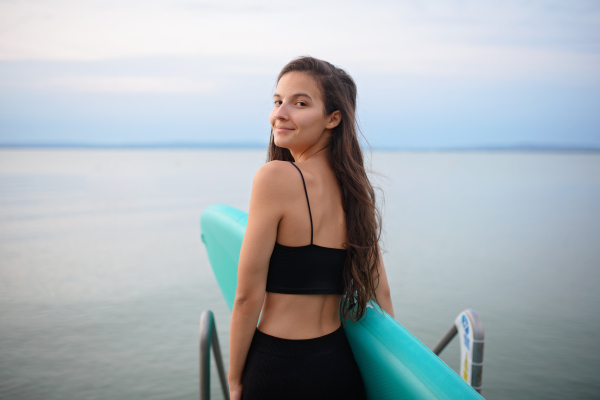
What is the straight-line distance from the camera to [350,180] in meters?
1.30

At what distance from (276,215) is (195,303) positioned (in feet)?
12.7

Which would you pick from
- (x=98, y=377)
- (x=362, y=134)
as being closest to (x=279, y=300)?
(x=362, y=134)

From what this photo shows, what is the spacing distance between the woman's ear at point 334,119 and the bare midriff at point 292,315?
1.66 feet

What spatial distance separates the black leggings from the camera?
1154mm

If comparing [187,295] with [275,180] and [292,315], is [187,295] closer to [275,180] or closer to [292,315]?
[292,315]

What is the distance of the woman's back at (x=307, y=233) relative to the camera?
1.14 metres

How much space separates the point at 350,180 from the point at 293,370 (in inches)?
21.5

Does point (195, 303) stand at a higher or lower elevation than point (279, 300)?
lower

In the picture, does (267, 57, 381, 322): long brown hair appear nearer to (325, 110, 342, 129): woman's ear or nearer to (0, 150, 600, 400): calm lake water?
(325, 110, 342, 129): woman's ear

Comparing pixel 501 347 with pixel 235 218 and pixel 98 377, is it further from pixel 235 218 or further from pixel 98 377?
pixel 98 377

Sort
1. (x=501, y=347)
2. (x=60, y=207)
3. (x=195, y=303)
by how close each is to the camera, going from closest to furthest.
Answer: (x=501, y=347), (x=195, y=303), (x=60, y=207)

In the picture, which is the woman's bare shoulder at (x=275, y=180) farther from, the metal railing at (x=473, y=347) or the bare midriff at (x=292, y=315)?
the metal railing at (x=473, y=347)

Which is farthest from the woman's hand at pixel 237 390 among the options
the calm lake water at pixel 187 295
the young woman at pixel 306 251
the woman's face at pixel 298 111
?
the calm lake water at pixel 187 295

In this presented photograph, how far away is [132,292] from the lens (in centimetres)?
496
